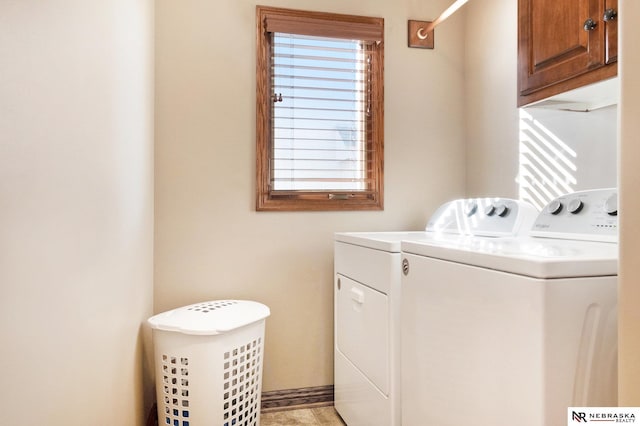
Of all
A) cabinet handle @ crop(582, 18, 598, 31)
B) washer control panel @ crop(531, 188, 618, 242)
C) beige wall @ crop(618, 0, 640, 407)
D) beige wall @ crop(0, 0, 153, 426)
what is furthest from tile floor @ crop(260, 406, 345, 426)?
cabinet handle @ crop(582, 18, 598, 31)

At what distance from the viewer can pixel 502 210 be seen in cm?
170

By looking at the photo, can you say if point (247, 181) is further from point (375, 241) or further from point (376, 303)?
point (376, 303)

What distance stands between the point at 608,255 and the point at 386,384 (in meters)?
0.86

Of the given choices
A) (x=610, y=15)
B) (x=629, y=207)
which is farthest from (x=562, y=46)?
(x=629, y=207)

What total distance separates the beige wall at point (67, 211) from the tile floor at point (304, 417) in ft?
2.40

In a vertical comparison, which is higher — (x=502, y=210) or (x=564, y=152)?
(x=564, y=152)

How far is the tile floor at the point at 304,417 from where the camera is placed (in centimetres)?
198

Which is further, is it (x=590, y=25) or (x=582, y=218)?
(x=582, y=218)

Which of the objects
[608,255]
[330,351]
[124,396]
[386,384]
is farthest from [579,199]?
[124,396]

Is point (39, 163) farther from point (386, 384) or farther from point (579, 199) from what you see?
point (579, 199)

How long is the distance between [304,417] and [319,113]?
1554mm

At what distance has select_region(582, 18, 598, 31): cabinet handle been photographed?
123 centimetres

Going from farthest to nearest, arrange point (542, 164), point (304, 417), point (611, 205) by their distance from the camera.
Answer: point (304, 417) → point (542, 164) → point (611, 205)

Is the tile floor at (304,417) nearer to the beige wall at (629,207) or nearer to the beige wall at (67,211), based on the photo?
the beige wall at (67,211)
